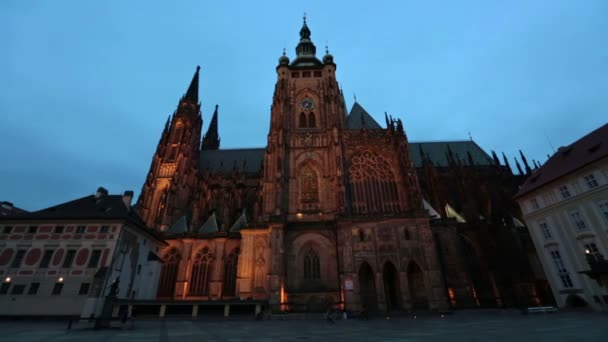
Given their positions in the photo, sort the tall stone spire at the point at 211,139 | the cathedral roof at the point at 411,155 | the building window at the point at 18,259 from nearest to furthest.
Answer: the building window at the point at 18,259, the cathedral roof at the point at 411,155, the tall stone spire at the point at 211,139

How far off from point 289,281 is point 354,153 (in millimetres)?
15313

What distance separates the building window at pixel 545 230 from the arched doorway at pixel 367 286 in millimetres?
15604

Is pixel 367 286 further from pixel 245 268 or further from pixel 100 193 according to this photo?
pixel 100 193

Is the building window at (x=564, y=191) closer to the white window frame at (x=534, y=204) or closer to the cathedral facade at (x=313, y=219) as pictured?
the white window frame at (x=534, y=204)

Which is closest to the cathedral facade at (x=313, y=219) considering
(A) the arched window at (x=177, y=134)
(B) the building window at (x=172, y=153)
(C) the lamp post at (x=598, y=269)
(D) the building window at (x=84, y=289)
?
(B) the building window at (x=172, y=153)

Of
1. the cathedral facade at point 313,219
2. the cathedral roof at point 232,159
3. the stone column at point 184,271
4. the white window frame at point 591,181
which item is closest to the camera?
the white window frame at point 591,181

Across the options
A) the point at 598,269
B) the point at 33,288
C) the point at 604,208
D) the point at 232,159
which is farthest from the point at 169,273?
the point at 604,208

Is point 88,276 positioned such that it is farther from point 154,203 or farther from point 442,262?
point 442,262

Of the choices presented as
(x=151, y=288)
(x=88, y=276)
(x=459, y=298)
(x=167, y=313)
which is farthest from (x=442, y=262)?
(x=88, y=276)

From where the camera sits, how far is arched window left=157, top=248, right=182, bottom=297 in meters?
29.9

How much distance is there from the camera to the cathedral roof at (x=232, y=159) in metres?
46.7

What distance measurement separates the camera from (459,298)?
25.1 m

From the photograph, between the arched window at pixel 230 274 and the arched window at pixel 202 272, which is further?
the arched window at pixel 202 272

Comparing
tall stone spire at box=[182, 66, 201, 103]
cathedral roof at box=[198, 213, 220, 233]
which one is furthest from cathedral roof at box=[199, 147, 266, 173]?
cathedral roof at box=[198, 213, 220, 233]
